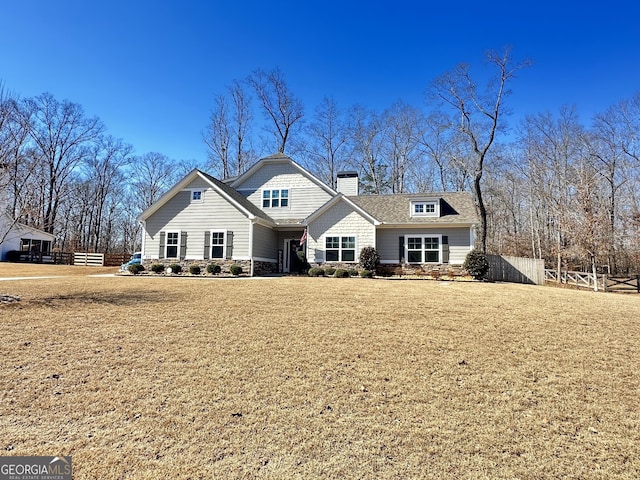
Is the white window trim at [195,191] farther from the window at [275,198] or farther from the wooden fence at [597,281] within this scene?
the wooden fence at [597,281]

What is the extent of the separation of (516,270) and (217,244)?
17.3 m

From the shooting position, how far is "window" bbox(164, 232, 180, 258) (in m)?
20.2

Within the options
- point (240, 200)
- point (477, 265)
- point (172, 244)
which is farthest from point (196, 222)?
point (477, 265)

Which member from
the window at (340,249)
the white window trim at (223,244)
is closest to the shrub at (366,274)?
the window at (340,249)

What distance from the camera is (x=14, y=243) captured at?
34.4m

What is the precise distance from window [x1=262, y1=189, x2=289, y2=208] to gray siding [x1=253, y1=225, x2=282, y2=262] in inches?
69.2

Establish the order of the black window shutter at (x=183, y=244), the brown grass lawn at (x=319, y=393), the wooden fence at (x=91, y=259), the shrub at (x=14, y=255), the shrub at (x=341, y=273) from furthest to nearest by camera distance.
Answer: the shrub at (x=14, y=255)
the wooden fence at (x=91, y=259)
the black window shutter at (x=183, y=244)
the shrub at (x=341, y=273)
the brown grass lawn at (x=319, y=393)

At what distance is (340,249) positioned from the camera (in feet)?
66.5

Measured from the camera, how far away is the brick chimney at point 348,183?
24391mm

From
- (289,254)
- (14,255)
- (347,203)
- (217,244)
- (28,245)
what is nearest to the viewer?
(217,244)

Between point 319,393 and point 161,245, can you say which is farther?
point 161,245

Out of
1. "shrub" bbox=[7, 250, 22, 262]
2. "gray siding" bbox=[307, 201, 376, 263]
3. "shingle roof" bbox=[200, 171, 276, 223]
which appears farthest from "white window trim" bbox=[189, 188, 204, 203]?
"shrub" bbox=[7, 250, 22, 262]

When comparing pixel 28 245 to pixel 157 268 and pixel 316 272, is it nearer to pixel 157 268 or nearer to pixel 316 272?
pixel 157 268

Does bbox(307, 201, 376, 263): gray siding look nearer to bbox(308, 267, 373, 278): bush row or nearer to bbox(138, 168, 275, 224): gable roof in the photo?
bbox(308, 267, 373, 278): bush row
